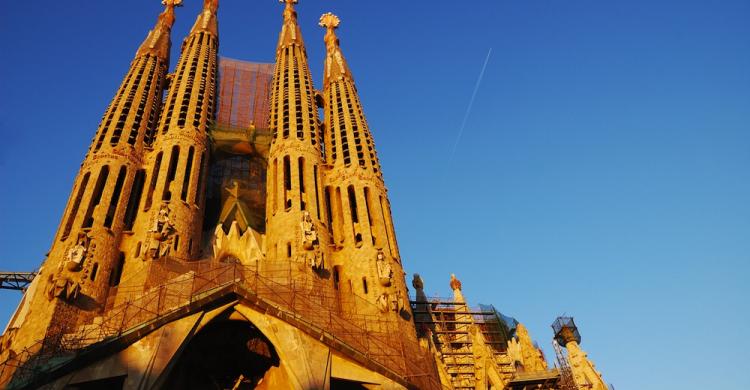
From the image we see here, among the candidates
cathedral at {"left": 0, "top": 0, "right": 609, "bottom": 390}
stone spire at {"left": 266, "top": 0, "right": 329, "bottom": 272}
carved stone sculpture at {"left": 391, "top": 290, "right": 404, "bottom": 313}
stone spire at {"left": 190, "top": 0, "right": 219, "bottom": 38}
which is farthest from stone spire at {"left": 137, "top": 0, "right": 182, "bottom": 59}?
carved stone sculpture at {"left": 391, "top": 290, "right": 404, "bottom": 313}

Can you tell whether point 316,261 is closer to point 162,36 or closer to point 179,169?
point 179,169

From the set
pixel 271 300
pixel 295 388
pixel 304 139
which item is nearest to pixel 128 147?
pixel 304 139

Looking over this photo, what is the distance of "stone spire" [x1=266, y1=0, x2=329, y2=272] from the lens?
2839 centimetres

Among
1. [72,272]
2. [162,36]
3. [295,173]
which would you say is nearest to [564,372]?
[295,173]

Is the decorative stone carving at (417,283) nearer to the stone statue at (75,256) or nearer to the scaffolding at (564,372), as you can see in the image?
the scaffolding at (564,372)

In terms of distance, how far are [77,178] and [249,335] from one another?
1329cm

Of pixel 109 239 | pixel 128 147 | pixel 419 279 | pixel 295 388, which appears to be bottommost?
pixel 295 388

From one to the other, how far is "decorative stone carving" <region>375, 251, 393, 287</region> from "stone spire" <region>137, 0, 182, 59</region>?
22224mm

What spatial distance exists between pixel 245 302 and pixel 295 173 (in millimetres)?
11765

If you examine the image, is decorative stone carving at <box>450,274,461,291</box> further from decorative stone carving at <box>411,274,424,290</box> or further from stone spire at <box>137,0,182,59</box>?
stone spire at <box>137,0,182,59</box>

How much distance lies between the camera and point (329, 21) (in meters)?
51.3

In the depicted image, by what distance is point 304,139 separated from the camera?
116 ft

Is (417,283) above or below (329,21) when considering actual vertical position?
below

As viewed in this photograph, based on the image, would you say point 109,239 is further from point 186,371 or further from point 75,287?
point 186,371
